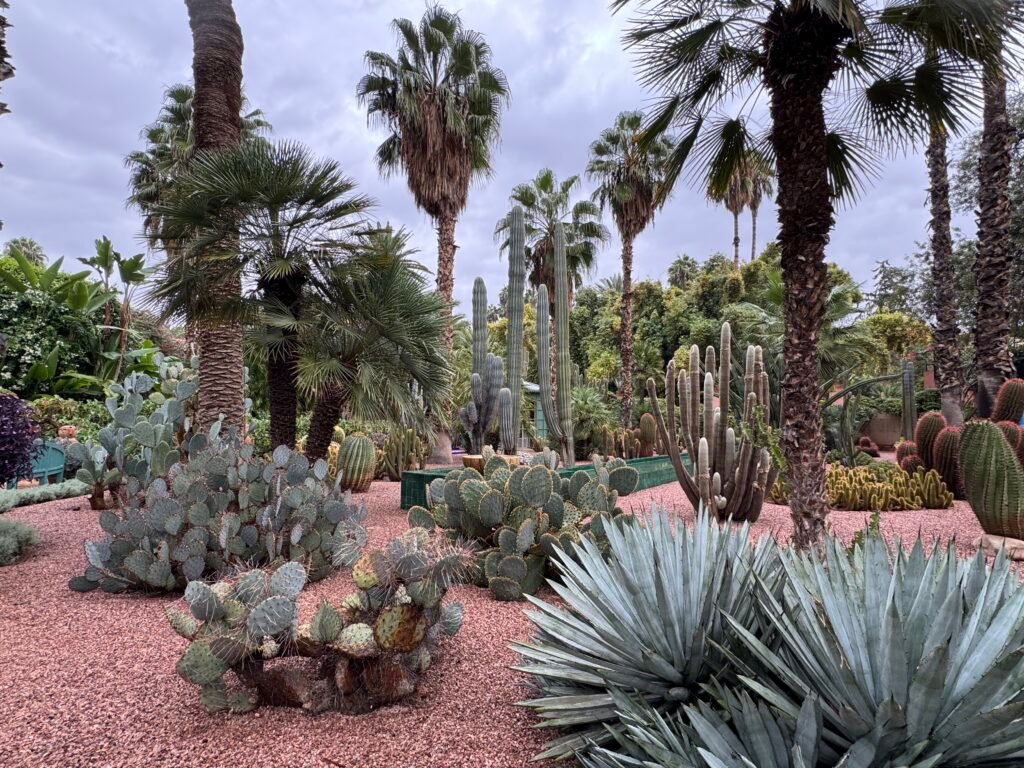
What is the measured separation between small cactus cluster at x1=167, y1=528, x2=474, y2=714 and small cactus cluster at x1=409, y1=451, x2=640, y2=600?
1357 mm

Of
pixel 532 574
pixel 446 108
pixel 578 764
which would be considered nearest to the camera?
pixel 578 764

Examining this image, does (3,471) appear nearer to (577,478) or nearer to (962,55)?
(577,478)

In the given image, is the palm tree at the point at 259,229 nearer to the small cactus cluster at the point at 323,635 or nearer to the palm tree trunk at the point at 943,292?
the small cactus cluster at the point at 323,635

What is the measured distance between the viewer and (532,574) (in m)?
4.22

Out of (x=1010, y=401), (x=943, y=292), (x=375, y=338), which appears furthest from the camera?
(x=943, y=292)

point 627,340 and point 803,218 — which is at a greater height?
point 627,340

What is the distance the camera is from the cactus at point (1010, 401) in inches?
336

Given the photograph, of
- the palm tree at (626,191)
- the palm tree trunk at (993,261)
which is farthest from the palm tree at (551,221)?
the palm tree trunk at (993,261)

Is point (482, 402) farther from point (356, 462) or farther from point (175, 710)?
point (175, 710)

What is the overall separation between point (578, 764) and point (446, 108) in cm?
1396

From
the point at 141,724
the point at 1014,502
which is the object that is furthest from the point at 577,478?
the point at 1014,502

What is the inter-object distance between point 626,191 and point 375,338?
13814mm

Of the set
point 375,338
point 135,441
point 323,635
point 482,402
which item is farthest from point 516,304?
point 323,635

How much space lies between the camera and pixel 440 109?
13883mm
